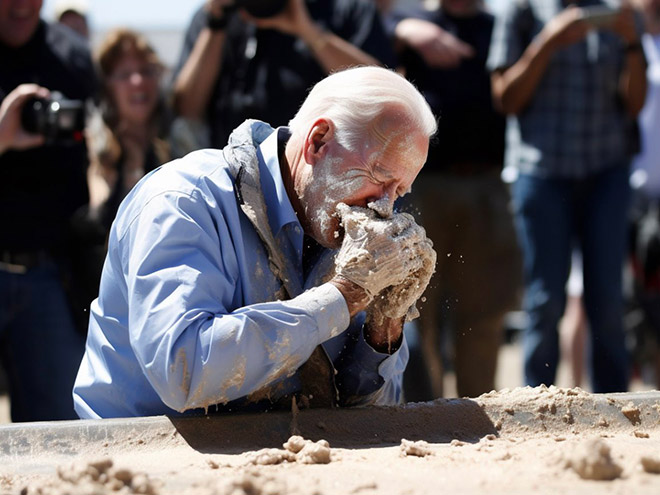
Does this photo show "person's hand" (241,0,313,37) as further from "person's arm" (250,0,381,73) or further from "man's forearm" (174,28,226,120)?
"man's forearm" (174,28,226,120)

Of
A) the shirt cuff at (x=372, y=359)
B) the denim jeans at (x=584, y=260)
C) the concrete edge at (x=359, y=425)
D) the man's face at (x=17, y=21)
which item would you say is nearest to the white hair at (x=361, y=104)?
the shirt cuff at (x=372, y=359)

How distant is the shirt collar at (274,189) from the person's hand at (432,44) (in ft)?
7.66

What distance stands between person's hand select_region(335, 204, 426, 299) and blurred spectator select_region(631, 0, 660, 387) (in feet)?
12.0

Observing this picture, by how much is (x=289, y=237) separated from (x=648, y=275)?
149 inches

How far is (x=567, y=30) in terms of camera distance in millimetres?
4906

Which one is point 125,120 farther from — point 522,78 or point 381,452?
point 381,452

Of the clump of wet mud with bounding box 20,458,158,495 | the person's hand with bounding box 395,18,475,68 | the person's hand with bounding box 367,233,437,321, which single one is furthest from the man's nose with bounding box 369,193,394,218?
the person's hand with bounding box 395,18,475,68

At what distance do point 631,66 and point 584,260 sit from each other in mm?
965

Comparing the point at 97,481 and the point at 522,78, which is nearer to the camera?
the point at 97,481

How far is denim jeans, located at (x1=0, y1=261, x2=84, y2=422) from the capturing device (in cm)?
434

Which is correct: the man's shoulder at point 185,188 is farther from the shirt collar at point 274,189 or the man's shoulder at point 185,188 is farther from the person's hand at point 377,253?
the person's hand at point 377,253

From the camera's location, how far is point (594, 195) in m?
5.01

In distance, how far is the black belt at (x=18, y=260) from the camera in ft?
14.4

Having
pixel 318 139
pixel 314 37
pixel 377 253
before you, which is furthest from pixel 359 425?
pixel 314 37
